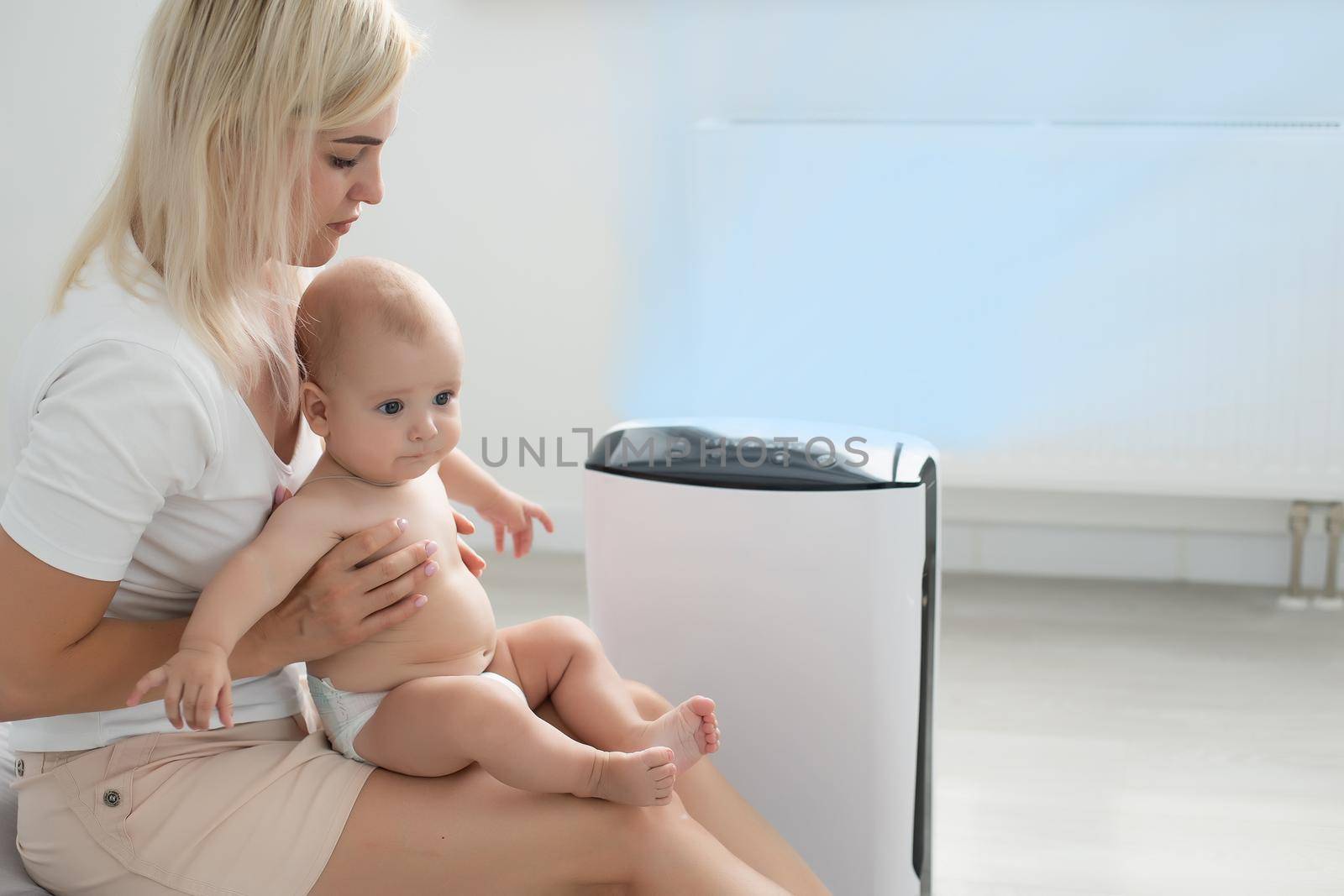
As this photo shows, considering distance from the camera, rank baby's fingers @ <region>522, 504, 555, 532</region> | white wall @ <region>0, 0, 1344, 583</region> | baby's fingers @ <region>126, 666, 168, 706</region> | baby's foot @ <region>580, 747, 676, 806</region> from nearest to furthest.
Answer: baby's fingers @ <region>126, 666, 168, 706</region>, baby's foot @ <region>580, 747, 676, 806</region>, baby's fingers @ <region>522, 504, 555, 532</region>, white wall @ <region>0, 0, 1344, 583</region>

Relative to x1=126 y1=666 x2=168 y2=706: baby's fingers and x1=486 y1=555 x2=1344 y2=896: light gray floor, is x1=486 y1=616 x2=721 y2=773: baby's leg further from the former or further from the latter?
x1=486 y1=555 x2=1344 y2=896: light gray floor

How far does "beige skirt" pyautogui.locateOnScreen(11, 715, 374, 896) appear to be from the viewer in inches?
37.1

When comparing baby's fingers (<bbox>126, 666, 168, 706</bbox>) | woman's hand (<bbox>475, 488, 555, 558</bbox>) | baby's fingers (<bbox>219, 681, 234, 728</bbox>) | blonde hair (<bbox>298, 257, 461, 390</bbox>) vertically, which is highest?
blonde hair (<bbox>298, 257, 461, 390</bbox>)

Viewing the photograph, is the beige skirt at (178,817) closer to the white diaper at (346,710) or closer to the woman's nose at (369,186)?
the white diaper at (346,710)

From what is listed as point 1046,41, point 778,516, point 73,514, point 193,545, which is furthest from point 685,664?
point 1046,41

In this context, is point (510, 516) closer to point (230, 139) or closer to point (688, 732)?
point (688, 732)

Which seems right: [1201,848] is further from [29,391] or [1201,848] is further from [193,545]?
[29,391]

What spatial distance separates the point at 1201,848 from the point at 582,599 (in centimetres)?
124

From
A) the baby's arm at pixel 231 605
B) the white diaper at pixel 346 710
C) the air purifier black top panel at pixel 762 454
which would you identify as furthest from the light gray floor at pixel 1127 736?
the baby's arm at pixel 231 605

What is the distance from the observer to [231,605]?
3.08ft

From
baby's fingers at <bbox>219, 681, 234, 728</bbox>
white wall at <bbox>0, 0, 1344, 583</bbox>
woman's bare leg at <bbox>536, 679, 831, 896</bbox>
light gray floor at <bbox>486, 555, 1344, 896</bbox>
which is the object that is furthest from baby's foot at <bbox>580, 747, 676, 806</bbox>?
white wall at <bbox>0, 0, 1344, 583</bbox>

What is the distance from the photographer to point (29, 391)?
0.93 meters

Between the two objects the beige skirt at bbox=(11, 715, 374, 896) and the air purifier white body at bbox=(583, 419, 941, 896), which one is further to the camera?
the air purifier white body at bbox=(583, 419, 941, 896)

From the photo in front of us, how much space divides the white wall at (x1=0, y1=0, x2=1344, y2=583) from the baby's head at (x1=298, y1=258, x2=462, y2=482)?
4.56ft
